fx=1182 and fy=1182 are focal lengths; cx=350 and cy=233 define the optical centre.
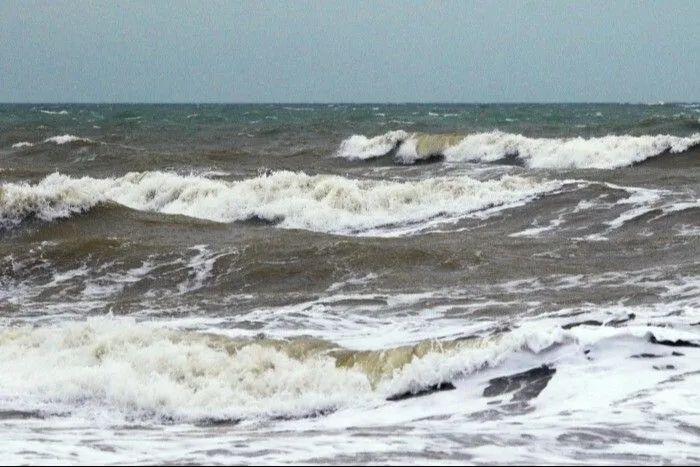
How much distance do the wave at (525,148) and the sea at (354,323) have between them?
244 inches

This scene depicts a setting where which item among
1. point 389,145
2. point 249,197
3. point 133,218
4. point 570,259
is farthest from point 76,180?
point 570,259

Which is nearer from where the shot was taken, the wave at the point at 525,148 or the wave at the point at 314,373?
the wave at the point at 314,373

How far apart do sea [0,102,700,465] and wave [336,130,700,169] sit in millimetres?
6203

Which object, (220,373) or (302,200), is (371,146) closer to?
(302,200)

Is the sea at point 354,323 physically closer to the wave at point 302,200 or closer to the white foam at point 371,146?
the wave at point 302,200

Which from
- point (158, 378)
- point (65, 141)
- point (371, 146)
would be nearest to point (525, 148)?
point (371, 146)

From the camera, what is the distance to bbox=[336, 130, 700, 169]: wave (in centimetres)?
3325

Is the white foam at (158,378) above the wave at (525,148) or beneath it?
beneath

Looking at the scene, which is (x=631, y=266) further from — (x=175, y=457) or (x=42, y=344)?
(x=175, y=457)

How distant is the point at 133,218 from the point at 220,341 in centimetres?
1126

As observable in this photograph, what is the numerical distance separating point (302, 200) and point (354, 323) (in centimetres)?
1178

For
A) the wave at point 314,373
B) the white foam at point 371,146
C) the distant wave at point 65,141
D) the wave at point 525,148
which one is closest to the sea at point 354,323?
the wave at point 314,373

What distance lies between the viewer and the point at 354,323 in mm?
11625

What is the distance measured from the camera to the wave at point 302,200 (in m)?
21.4
